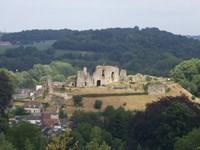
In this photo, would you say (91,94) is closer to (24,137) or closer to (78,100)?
(78,100)

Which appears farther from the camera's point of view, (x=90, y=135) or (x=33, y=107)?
(x=33, y=107)

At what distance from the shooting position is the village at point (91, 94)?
2990 inches

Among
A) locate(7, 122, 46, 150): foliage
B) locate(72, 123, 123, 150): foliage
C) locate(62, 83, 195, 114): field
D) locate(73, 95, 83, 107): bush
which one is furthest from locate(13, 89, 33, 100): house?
locate(7, 122, 46, 150): foliage

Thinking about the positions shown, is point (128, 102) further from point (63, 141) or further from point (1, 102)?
point (63, 141)

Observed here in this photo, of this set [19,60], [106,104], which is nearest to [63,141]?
[106,104]

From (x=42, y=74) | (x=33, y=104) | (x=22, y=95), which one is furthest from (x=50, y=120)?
(x=42, y=74)

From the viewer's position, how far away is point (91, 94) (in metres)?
79.4

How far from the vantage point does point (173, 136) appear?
57.9m

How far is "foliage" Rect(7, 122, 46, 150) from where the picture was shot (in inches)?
1951

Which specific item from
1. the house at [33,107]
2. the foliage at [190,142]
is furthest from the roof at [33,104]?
the foliage at [190,142]

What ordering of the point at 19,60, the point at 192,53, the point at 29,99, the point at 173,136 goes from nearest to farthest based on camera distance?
the point at 173,136, the point at 29,99, the point at 19,60, the point at 192,53

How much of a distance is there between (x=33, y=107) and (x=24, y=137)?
2709cm

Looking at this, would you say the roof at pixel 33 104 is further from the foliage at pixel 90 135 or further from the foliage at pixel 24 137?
the foliage at pixel 24 137

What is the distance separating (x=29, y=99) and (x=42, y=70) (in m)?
53.5
